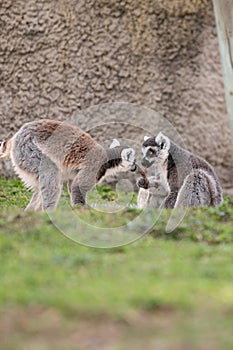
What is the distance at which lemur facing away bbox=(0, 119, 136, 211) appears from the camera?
10.6m

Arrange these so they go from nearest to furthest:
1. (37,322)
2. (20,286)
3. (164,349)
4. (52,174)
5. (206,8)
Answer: (164,349) < (37,322) < (20,286) < (52,174) < (206,8)

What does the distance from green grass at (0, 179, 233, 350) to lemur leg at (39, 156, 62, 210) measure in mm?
1557

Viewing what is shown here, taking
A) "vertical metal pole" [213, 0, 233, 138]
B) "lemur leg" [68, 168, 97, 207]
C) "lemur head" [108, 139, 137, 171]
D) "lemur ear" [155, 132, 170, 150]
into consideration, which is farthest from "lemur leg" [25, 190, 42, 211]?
"vertical metal pole" [213, 0, 233, 138]

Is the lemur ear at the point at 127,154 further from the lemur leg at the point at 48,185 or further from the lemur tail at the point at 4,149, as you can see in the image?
Answer: the lemur tail at the point at 4,149

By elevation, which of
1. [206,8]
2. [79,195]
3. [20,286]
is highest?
[206,8]

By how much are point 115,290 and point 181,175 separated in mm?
4536

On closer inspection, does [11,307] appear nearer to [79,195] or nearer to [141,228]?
[141,228]

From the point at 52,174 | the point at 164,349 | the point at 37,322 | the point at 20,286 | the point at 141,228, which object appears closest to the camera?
the point at 164,349

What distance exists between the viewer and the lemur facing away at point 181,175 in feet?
35.1

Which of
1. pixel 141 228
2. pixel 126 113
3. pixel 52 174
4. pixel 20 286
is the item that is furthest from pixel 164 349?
pixel 126 113

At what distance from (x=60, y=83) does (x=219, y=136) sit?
2810mm

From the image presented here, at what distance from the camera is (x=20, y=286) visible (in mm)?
6508

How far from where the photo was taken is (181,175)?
10.8 meters

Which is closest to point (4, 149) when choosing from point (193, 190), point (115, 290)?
point (193, 190)
